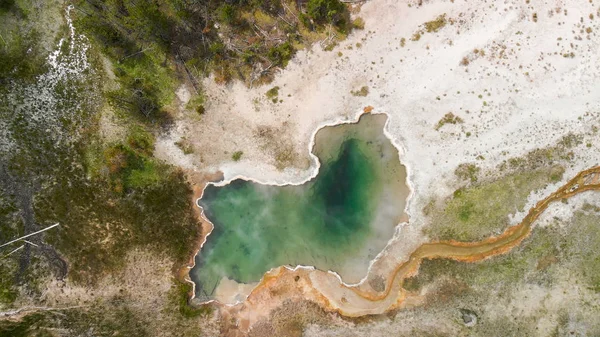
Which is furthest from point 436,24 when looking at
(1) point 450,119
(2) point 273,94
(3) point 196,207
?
(3) point 196,207

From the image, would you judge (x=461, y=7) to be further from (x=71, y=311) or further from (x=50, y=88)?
(x=71, y=311)

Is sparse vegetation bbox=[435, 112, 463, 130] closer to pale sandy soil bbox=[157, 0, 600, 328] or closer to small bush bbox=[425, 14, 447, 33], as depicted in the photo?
pale sandy soil bbox=[157, 0, 600, 328]

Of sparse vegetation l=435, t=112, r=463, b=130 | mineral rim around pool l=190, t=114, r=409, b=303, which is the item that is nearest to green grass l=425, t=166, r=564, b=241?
mineral rim around pool l=190, t=114, r=409, b=303

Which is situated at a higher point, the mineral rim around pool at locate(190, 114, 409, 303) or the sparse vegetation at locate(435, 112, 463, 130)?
the sparse vegetation at locate(435, 112, 463, 130)

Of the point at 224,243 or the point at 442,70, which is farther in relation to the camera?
the point at 224,243

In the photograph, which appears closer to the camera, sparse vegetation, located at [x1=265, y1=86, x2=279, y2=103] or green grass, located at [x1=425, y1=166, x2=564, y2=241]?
green grass, located at [x1=425, y1=166, x2=564, y2=241]

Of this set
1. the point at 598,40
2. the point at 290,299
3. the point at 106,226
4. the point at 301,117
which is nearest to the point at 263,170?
the point at 301,117

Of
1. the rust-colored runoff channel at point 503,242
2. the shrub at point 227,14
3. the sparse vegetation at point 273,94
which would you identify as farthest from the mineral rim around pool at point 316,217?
the shrub at point 227,14

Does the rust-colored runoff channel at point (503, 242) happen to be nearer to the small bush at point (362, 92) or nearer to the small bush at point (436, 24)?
the small bush at point (362, 92)
